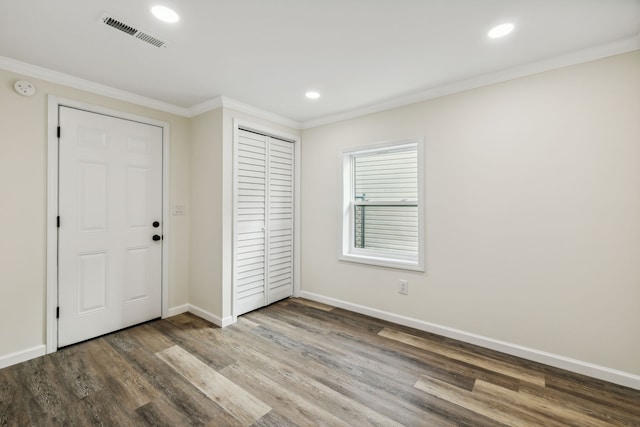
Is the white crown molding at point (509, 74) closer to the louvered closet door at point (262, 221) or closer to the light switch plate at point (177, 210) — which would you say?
the louvered closet door at point (262, 221)

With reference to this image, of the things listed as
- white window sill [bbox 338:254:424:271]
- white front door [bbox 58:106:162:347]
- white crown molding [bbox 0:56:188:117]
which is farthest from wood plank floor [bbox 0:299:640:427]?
white crown molding [bbox 0:56:188:117]

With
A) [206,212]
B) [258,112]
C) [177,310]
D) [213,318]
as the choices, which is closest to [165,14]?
[258,112]

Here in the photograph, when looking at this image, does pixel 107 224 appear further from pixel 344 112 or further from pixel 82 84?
pixel 344 112

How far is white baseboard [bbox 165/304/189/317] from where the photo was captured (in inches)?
131

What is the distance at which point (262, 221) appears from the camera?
11.7 feet

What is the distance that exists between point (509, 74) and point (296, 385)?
2.98m

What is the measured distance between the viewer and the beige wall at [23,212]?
7.48ft

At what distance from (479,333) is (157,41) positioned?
3.49 m

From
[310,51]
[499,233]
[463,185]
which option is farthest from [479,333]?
[310,51]

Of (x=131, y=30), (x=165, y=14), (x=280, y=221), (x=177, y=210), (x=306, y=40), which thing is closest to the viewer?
(x=165, y=14)

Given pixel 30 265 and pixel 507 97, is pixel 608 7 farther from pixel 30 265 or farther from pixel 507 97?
pixel 30 265

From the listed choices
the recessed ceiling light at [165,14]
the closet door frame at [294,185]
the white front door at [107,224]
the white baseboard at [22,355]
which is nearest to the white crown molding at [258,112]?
the closet door frame at [294,185]

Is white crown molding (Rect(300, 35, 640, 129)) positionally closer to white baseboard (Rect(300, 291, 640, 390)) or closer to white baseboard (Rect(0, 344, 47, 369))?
white baseboard (Rect(300, 291, 640, 390))

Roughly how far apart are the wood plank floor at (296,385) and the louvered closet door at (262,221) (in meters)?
0.74
